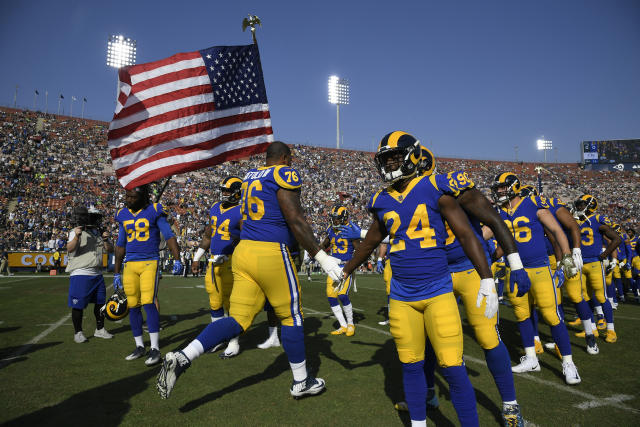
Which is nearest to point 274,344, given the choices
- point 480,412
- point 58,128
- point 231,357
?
point 231,357

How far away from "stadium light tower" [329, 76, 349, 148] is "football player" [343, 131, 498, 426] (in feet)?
174

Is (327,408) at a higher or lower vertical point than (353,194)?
lower

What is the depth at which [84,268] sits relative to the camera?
263 inches

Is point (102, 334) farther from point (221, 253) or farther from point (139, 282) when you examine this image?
point (221, 253)

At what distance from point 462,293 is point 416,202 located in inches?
55.9

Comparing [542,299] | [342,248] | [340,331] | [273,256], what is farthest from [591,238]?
[273,256]

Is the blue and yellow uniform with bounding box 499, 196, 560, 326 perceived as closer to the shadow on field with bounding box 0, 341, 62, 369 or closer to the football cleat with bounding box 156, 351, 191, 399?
the football cleat with bounding box 156, 351, 191, 399

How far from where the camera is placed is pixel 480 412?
362cm


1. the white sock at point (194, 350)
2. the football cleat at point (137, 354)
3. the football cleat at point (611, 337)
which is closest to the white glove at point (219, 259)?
the football cleat at point (137, 354)

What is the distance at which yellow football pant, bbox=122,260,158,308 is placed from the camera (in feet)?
17.8

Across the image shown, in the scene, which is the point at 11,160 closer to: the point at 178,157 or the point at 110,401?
the point at 178,157

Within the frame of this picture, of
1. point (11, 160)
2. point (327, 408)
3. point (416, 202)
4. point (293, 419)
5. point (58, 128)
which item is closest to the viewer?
point (416, 202)

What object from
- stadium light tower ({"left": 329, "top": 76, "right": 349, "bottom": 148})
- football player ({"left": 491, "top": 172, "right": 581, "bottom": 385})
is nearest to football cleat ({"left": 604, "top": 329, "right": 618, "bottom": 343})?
football player ({"left": 491, "top": 172, "right": 581, "bottom": 385})

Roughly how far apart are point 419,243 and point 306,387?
2203 mm
